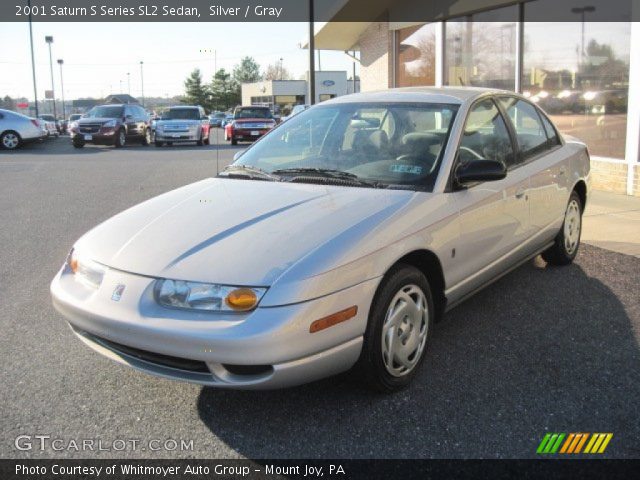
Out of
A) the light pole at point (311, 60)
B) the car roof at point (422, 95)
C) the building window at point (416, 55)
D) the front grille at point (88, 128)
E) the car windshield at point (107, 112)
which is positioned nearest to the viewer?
the car roof at point (422, 95)

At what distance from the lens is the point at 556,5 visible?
10789 millimetres

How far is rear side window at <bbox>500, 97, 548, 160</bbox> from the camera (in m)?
4.88

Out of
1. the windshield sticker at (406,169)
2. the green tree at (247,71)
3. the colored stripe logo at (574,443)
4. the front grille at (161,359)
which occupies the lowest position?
the colored stripe logo at (574,443)

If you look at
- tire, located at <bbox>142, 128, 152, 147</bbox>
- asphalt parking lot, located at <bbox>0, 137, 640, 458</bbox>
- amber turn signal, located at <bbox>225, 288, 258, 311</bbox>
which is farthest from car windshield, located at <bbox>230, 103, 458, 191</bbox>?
tire, located at <bbox>142, 128, 152, 147</bbox>

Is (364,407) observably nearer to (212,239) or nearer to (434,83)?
(212,239)

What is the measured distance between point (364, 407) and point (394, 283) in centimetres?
64

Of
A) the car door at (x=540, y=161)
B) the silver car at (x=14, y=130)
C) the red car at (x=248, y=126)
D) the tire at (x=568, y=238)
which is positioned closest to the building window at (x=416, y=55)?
the tire at (x=568, y=238)

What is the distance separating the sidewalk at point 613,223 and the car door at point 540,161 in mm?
1435

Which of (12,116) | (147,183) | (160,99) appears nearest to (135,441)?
(147,183)

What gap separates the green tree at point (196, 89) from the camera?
98231 millimetres

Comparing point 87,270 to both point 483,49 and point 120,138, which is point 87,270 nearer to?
point 483,49

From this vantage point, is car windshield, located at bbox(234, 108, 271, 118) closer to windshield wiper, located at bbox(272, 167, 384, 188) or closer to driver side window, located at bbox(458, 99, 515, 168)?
driver side window, located at bbox(458, 99, 515, 168)

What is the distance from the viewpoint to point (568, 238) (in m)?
5.70

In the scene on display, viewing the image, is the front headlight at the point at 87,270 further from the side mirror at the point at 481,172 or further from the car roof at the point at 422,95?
the car roof at the point at 422,95
